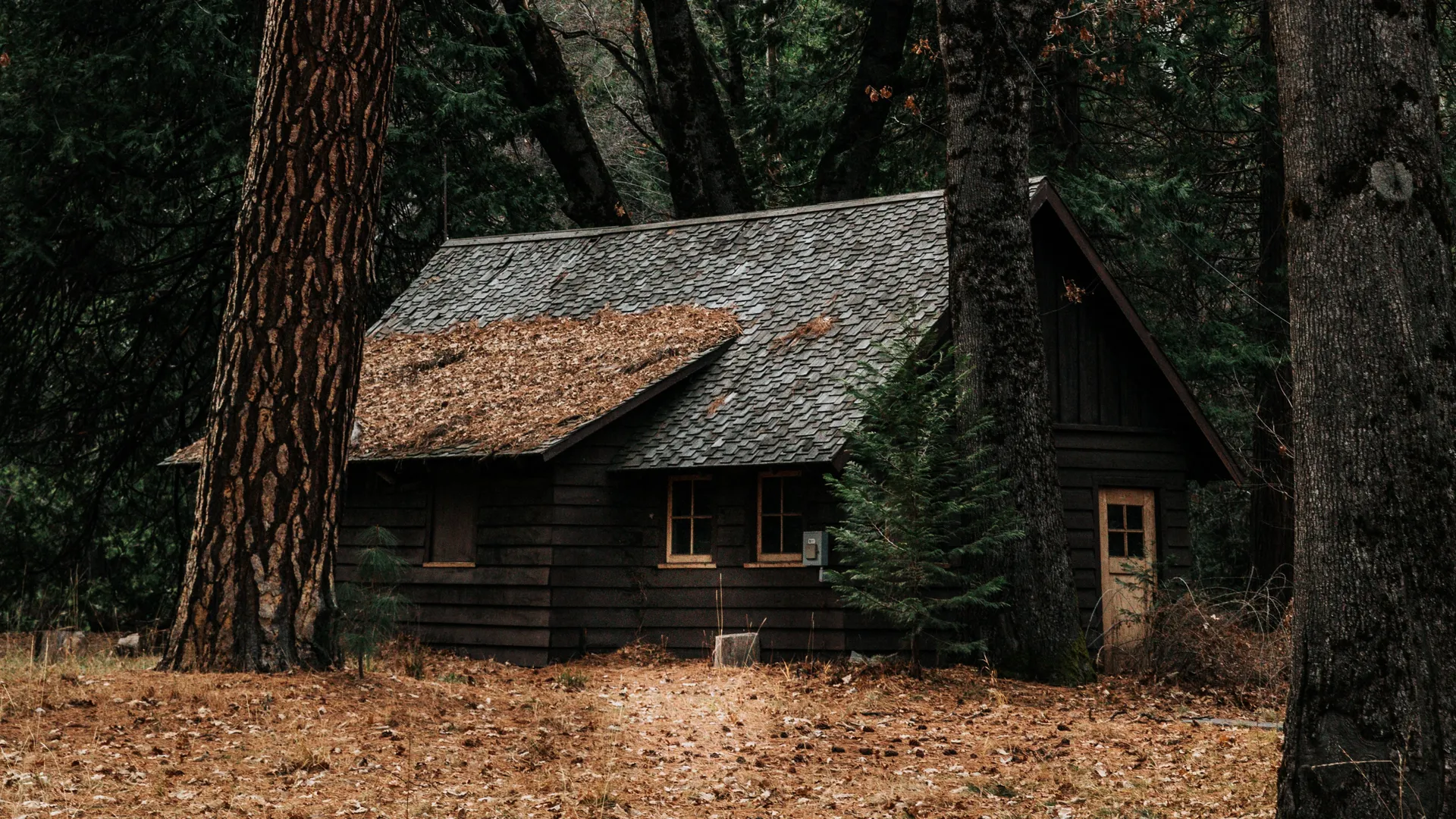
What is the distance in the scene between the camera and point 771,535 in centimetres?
1670

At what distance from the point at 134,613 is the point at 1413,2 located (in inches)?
991

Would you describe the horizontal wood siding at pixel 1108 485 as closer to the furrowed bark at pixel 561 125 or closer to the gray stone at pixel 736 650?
the gray stone at pixel 736 650

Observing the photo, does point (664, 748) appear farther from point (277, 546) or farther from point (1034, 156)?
point (1034, 156)

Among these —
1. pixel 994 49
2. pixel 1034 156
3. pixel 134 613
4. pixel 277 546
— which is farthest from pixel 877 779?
pixel 134 613

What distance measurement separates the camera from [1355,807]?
255 inches

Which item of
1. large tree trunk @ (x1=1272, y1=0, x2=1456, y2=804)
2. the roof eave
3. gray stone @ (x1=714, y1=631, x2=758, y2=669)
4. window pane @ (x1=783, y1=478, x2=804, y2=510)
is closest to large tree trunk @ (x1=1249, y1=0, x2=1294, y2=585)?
the roof eave

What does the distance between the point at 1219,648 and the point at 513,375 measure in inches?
377

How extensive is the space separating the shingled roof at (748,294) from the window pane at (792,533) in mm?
1134

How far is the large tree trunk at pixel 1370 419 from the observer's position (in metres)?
6.46

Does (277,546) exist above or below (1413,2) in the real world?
below

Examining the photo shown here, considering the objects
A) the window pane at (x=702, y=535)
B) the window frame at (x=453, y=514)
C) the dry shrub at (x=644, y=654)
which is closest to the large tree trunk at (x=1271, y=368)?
the window pane at (x=702, y=535)

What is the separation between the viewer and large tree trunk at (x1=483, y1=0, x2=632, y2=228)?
2631cm

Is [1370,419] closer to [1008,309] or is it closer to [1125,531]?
[1008,309]

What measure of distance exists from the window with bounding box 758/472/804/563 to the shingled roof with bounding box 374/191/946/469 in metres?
0.79
